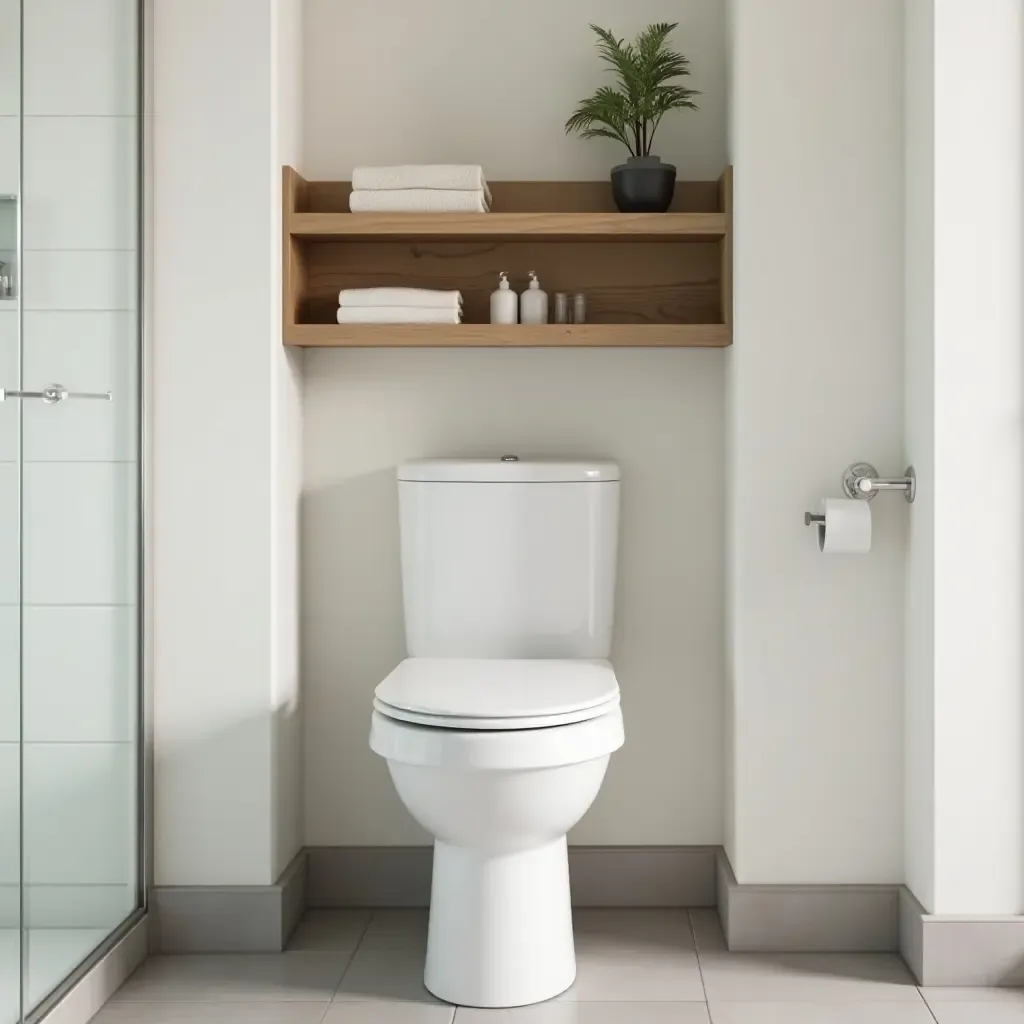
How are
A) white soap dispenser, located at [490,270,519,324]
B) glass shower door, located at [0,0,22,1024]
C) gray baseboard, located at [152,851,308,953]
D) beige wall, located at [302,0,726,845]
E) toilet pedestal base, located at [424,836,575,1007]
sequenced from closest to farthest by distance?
glass shower door, located at [0,0,22,1024] < toilet pedestal base, located at [424,836,575,1007] < gray baseboard, located at [152,851,308,953] < white soap dispenser, located at [490,270,519,324] < beige wall, located at [302,0,726,845]

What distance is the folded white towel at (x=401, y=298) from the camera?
7.77 feet

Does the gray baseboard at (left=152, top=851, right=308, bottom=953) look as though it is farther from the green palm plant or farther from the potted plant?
the green palm plant

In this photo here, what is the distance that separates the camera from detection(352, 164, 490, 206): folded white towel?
7.66ft

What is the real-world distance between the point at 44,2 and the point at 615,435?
132cm

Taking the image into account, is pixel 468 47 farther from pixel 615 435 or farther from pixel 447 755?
pixel 447 755

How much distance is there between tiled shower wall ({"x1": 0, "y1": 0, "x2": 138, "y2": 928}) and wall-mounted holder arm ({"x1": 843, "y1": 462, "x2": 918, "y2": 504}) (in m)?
1.33

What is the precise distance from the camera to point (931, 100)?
2.08 meters

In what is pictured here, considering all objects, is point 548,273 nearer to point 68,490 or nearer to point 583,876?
point 68,490

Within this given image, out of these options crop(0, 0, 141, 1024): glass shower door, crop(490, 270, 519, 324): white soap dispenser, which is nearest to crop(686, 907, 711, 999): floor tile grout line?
crop(0, 0, 141, 1024): glass shower door

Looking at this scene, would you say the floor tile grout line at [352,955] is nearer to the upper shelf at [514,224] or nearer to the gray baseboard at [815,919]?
the gray baseboard at [815,919]

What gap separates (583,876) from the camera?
8.30ft

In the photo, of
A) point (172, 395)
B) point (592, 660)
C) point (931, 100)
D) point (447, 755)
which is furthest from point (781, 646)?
point (172, 395)

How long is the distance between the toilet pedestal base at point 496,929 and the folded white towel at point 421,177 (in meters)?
1.25

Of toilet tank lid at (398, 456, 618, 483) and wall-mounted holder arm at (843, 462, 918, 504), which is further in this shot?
toilet tank lid at (398, 456, 618, 483)
